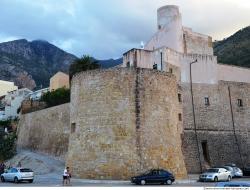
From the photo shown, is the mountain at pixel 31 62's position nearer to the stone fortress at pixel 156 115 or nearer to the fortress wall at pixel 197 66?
the stone fortress at pixel 156 115

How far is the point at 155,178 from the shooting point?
2330cm

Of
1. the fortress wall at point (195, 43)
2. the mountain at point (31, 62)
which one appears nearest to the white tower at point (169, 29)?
the fortress wall at point (195, 43)

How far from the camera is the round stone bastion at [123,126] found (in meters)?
25.2

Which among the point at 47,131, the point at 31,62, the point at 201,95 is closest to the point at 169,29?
the point at 201,95

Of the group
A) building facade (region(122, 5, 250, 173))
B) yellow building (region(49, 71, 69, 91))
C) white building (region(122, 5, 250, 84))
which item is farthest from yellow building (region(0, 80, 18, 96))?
building facade (region(122, 5, 250, 173))

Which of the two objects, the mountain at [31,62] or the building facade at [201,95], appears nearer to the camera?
the building facade at [201,95]

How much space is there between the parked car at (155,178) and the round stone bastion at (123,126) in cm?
148

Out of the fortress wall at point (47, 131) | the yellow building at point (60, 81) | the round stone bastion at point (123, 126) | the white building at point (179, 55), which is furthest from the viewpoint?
the yellow building at point (60, 81)

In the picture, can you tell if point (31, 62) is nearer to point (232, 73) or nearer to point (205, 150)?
point (232, 73)

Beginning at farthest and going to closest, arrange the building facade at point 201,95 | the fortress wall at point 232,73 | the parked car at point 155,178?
1. the fortress wall at point 232,73
2. the building facade at point 201,95
3. the parked car at point 155,178

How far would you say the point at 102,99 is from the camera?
26.4m

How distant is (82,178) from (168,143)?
5944mm

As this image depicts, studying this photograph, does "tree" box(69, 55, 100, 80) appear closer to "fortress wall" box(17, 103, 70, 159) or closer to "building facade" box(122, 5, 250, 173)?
"fortress wall" box(17, 103, 70, 159)

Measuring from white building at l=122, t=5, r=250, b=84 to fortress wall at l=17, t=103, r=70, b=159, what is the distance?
7848mm
